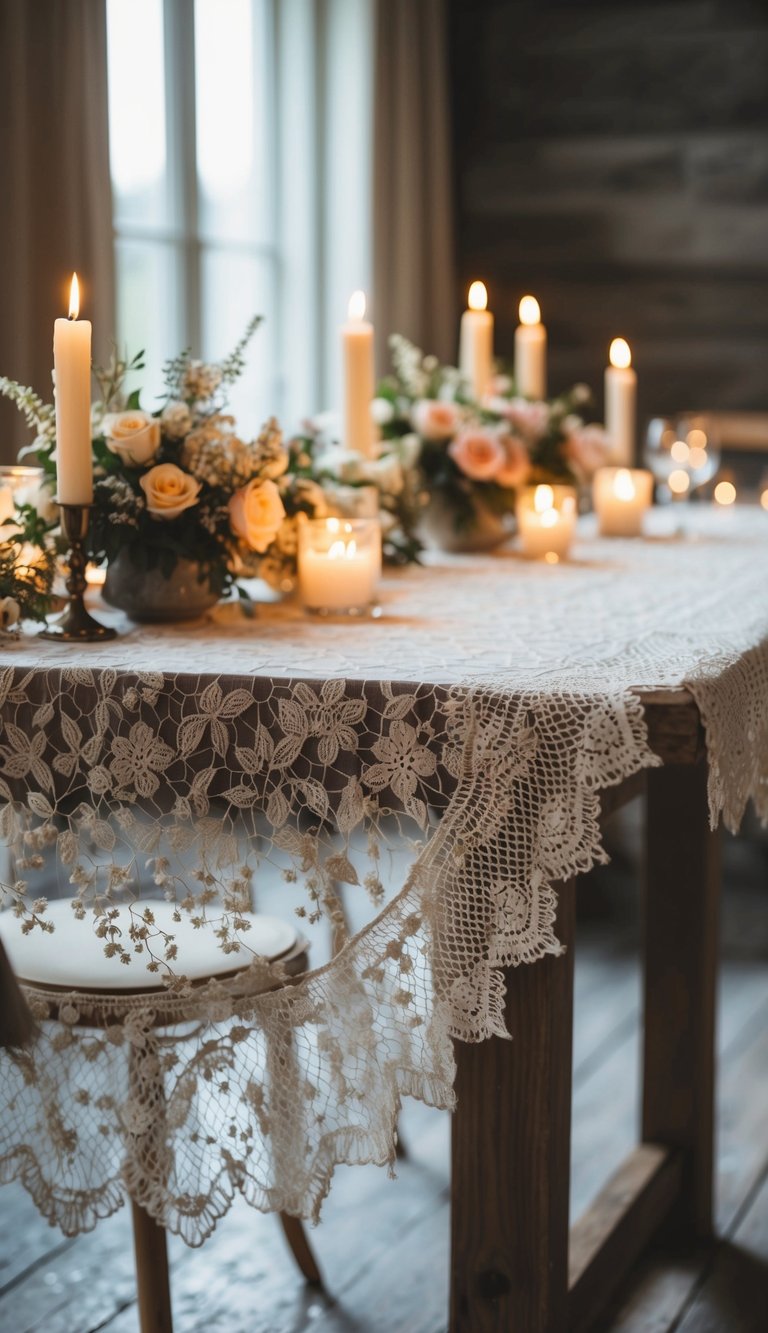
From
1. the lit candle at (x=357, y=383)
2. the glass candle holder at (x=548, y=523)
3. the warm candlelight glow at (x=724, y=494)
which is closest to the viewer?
the lit candle at (x=357, y=383)

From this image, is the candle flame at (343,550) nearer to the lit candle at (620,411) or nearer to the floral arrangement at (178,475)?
the floral arrangement at (178,475)

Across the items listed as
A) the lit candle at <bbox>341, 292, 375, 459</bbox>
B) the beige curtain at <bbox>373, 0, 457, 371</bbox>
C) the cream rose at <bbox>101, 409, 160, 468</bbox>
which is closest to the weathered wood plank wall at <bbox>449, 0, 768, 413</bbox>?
the beige curtain at <bbox>373, 0, 457, 371</bbox>

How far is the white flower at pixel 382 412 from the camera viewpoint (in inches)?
88.1

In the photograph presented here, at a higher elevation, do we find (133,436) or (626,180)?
(626,180)

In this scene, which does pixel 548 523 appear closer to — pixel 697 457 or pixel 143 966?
pixel 697 457

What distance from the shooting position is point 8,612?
1412mm

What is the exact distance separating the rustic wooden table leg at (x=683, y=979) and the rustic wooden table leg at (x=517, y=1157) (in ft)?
1.78

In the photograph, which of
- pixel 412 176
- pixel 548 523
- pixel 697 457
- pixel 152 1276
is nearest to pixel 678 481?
pixel 697 457

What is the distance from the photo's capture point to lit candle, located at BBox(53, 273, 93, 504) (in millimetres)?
1406

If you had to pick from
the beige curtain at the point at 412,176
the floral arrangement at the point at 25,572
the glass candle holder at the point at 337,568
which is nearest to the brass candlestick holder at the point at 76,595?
the floral arrangement at the point at 25,572

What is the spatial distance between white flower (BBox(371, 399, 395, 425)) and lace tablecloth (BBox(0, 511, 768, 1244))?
93cm

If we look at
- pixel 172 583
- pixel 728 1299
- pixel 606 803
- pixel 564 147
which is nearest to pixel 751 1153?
pixel 728 1299

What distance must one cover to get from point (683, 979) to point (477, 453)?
0.80 meters

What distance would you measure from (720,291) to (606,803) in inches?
119
